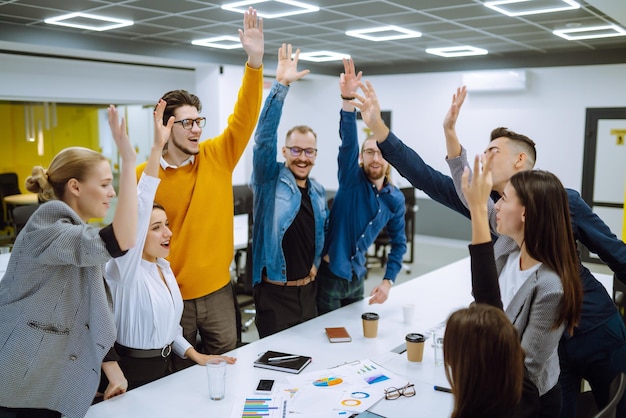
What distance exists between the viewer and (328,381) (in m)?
1.94

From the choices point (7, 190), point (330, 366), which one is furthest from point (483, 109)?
point (7, 190)

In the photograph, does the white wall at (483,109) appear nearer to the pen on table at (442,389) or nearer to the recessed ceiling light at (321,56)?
the recessed ceiling light at (321,56)

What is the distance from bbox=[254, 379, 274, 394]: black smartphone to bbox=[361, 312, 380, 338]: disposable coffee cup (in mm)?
609

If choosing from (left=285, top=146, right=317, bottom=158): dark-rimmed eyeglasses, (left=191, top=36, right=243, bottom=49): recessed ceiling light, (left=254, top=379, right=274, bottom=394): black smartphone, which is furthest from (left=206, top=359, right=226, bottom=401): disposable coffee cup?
(left=191, top=36, right=243, bottom=49): recessed ceiling light

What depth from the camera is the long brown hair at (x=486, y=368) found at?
1272mm

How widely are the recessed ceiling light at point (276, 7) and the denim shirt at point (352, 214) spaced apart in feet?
7.74

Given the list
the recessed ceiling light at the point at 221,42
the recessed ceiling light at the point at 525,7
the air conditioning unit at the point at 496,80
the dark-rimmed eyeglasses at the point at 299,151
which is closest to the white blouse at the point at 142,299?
the dark-rimmed eyeglasses at the point at 299,151

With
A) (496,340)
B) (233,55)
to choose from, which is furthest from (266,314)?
(233,55)

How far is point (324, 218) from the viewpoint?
283 centimetres

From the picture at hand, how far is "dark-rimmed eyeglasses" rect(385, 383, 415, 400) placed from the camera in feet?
6.03

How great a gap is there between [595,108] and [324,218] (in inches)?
248

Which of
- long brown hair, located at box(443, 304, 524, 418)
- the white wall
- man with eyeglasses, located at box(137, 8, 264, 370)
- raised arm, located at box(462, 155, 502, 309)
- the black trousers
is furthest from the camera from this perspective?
the white wall

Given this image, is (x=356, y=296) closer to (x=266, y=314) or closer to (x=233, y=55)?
(x=266, y=314)

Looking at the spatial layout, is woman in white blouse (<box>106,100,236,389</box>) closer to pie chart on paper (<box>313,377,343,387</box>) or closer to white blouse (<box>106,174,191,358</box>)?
white blouse (<box>106,174,191,358</box>)
